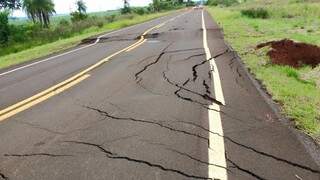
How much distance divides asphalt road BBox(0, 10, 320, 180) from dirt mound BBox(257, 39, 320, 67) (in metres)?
1.49

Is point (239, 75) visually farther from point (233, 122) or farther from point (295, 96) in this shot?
point (233, 122)

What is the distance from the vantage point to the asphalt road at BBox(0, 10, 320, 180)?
15.0 feet

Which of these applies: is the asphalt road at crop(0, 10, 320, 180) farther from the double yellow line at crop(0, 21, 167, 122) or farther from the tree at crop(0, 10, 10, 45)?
the tree at crop(0, 10, 10, 45)

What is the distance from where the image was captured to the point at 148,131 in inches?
231

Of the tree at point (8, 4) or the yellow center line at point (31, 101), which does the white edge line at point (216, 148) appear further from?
the tree at point (8, 4)

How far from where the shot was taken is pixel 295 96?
759 centimetres

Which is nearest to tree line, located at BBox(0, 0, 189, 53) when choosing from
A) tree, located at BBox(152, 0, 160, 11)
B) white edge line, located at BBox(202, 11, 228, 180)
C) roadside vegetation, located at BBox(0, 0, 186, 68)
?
roadside vegetation, located at BBox(0, 0, 186, 68)

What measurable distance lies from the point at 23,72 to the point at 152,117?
301 inches

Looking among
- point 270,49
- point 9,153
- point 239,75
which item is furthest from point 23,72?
point 9,153

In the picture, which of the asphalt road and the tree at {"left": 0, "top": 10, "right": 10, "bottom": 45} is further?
the tree at {"left": 0, "top": 10, "right": 10, "bottom": 45}

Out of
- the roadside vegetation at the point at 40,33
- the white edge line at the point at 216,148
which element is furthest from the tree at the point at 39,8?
the white edge line at the point at 216,148

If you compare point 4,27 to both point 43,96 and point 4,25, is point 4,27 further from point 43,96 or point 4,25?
point 43,96

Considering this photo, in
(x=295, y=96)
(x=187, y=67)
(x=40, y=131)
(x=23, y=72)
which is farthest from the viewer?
(x=23, y=72)

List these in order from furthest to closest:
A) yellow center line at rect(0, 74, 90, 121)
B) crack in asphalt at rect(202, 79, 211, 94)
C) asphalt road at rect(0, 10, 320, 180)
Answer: crack in asphalt at rect(202, 79, 211, 94) < yellow center line at rect(0, 74, 90, 121) < asphalt road at rect(0, 10, 320, 180)
